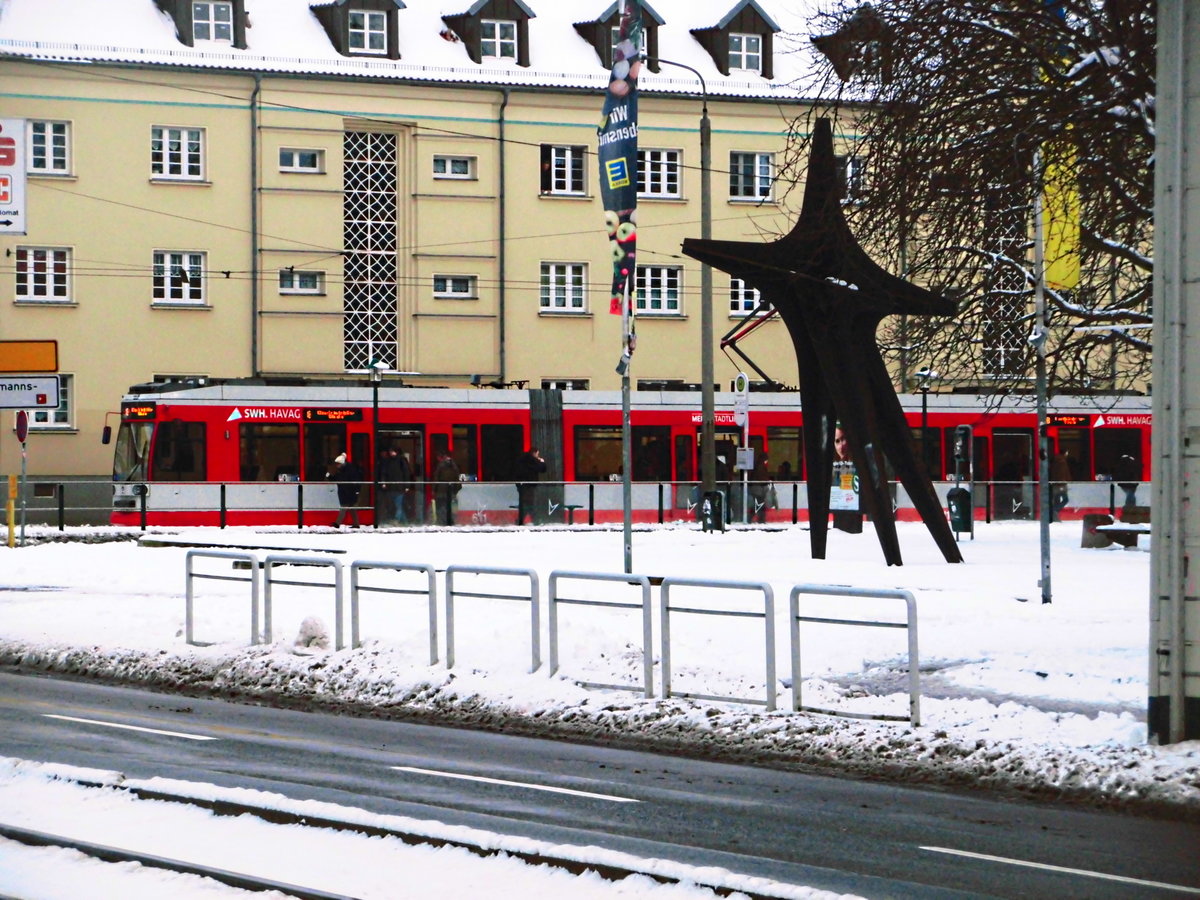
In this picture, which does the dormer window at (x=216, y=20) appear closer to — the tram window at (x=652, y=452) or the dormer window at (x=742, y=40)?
the dormer window at (x=742, y=40)

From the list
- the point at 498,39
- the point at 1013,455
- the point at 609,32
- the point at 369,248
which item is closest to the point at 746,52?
the point at 609,32

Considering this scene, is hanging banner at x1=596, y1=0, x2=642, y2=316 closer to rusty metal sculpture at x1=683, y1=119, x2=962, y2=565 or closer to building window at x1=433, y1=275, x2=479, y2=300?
rusty metal sculpture at x1=683, y1=119, x2=962, y2=565

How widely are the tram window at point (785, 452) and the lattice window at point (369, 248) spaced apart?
12.4 metres

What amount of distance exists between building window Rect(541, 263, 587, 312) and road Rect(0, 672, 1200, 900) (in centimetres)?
3899

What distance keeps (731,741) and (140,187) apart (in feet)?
131

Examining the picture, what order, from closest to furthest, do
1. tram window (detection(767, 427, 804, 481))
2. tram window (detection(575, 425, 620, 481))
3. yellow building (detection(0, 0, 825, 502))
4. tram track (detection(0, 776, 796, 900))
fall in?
tram track (detection(0, 776, 796, 900)) < tram window (detection(575, 425, 620, 481)) < tram window (detection(767, 427, 804, 481)) < yellow building (detection(0, 0, 825, 502))

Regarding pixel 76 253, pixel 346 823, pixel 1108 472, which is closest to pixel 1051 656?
pixel 346 823

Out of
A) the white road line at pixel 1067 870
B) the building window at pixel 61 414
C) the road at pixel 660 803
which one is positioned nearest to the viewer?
the white road line at pixel 1067 870

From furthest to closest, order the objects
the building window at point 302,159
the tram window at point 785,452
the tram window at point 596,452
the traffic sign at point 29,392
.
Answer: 1. the building window at point 302,159
2. the tram window at point 785,452
3. the tram window at point 596,452
4. the traffic sign at point 29,392

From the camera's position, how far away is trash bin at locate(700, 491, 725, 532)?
117 ft

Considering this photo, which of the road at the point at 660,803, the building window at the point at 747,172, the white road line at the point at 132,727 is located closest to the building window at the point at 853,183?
the road at the point at 660,803

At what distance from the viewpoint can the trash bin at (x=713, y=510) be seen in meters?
35.7

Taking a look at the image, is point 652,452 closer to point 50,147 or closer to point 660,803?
point 50,147

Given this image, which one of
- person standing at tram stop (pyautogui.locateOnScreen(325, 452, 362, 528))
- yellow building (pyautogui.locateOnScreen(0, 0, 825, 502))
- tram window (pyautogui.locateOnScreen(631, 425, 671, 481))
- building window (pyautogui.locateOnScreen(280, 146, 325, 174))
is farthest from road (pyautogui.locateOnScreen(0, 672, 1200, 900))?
building window (pyautogui.locateOnScreen(280, 146, 325, 174))
